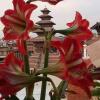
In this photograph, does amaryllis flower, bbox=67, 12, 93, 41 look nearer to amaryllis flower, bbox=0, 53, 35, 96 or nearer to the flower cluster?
the flower cluster

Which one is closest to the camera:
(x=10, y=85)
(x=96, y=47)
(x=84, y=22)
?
(x=10, y=85)

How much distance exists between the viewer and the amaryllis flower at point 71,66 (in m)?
0.59

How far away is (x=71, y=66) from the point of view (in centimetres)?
60

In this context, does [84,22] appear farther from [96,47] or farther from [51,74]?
[96,47]

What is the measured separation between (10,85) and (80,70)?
112mm

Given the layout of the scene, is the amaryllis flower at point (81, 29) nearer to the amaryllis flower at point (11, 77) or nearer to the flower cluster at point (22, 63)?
the flower cluster at point (22, 63)

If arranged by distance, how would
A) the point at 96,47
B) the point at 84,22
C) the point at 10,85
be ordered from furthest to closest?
the point at 96,47 → the point at 84,22 → the point at 10,85

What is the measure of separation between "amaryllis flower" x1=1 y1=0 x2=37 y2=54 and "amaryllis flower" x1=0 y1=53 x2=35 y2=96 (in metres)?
0.04

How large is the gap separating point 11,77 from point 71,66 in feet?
0.31

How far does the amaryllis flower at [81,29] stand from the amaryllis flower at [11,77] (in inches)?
4.8

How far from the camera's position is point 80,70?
1.99 ft

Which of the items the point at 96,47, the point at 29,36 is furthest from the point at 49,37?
the point at 96,47

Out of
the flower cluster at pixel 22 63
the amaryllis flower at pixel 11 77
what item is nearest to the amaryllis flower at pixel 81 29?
the flower cluster at pixel 22 63

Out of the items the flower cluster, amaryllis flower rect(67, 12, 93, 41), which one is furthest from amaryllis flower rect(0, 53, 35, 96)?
amaryllis flower rect(67, 12, 93, 41)
